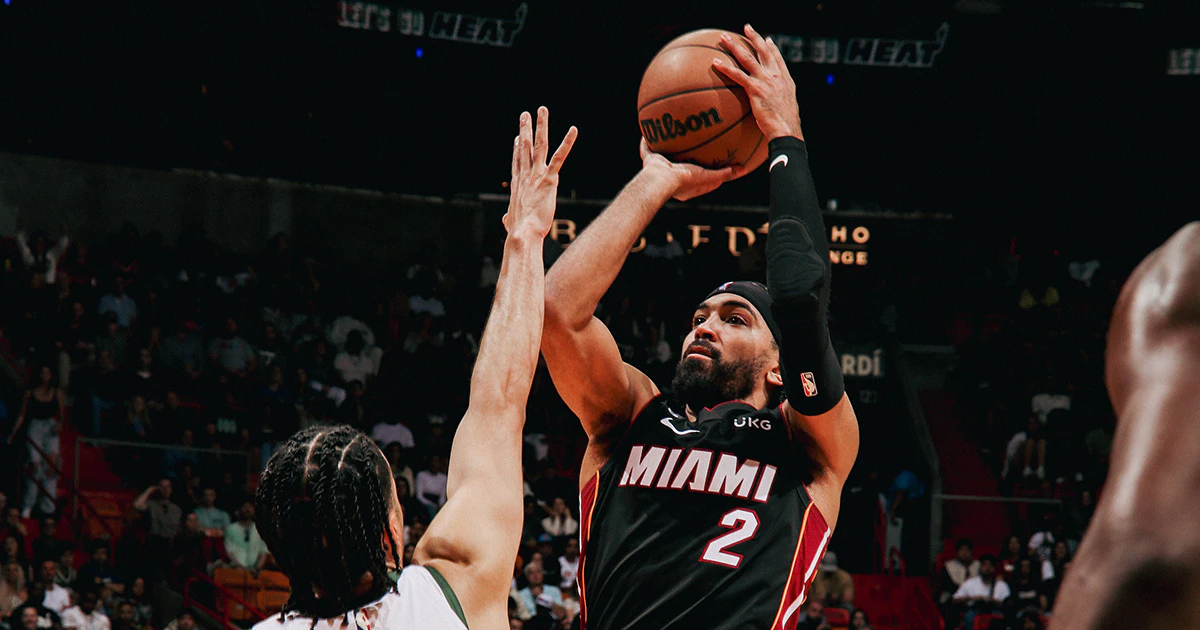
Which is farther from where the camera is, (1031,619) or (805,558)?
(1031,619)

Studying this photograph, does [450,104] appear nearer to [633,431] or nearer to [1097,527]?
[633,431]

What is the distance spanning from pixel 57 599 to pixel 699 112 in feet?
27.1

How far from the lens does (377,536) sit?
2.09 metres

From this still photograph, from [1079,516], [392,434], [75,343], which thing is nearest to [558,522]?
[392,434]

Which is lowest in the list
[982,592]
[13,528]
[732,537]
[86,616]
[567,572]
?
[982,592]

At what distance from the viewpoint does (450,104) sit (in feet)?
61.8

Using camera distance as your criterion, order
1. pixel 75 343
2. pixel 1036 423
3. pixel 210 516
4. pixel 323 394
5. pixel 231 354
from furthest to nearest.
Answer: pixel 1036 423 → pixel 231 354 → pixel 323 394 → pixel 75 343 → pixel 210 516

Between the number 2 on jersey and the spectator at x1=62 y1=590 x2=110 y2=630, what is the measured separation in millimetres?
7809

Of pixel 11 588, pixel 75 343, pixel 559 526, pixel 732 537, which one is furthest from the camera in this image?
pixel 75 343

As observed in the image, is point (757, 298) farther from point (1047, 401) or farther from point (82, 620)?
point (1047, 401)

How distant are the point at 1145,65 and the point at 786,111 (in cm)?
1742

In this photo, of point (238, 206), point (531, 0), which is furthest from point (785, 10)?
point (238, 206)

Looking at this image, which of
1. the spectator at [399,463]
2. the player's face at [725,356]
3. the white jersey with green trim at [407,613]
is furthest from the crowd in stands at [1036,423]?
the white jersey with green trim at [407,613]

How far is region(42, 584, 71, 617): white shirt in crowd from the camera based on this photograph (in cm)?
999
